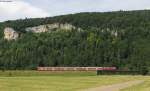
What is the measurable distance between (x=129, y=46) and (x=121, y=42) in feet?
20.7

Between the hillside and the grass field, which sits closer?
the grass field

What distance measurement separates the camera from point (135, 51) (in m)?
168

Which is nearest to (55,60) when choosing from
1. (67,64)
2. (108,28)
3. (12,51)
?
(67,64)

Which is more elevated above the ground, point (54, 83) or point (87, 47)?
point (54, 83)

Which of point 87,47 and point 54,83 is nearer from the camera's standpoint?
point 54,83

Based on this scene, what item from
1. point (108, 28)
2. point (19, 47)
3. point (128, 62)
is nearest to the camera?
point (128, 62)

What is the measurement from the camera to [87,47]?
182125 mm

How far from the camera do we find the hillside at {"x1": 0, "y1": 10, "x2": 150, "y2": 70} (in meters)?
165

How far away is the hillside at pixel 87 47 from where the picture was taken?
541ft

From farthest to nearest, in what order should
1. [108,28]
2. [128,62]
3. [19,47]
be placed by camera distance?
1. [108,28]
2. [19,47]
3. [128,62]

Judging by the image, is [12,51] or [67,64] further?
[12,51]

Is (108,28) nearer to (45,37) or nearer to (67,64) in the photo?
(45,37)

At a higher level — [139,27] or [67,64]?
[139,27]

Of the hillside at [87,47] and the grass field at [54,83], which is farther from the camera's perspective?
the hillside at [87,47]
